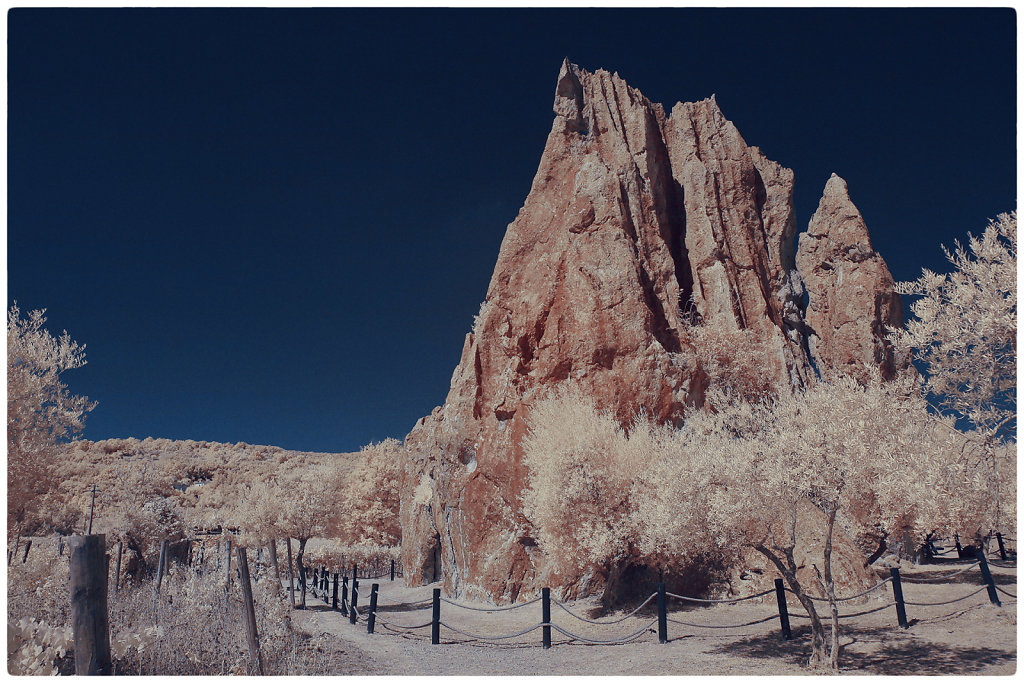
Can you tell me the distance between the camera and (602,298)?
19625mm

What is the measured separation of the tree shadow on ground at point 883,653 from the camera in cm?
914

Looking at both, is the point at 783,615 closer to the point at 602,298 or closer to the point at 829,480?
the point at 829,480

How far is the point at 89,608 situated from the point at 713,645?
10.3m

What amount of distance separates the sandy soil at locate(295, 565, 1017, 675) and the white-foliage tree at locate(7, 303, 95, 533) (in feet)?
22.0

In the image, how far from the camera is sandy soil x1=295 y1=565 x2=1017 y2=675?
9.74 meters

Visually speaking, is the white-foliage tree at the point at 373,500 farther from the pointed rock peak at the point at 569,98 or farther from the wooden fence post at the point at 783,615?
the wooden fence post at the point at 783,615

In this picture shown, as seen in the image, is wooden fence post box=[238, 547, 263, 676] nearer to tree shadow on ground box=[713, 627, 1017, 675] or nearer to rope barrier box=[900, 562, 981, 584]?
tree shadow on ground box=[713, 627, 1017, 675]

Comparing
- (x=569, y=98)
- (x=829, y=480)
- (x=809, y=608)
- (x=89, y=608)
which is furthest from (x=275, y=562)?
(x=569, y=98)

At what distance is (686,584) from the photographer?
17.8 m

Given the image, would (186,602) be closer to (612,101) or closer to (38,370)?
(38,370)

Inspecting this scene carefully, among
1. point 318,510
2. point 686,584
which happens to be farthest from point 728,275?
point 318,510

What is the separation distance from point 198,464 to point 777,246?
64.2 meters

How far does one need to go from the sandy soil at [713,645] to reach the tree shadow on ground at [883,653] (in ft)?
0.05

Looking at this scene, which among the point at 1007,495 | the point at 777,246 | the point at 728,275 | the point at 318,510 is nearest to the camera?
the point at 1007,495
